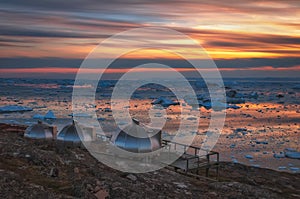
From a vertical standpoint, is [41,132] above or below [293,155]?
above

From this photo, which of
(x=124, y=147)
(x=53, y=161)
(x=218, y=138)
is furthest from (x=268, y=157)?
(x=53, y=161)

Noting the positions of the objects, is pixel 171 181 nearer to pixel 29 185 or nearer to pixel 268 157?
pixel 29 185

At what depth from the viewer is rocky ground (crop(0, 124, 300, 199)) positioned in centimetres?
1304

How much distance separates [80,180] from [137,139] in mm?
5795

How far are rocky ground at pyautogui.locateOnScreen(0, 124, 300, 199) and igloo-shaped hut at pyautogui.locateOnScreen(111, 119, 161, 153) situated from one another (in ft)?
5.51

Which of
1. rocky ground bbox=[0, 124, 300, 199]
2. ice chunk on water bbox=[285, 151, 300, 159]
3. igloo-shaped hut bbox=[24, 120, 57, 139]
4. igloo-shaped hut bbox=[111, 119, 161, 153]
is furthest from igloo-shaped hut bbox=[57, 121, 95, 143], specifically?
ice chunk on water bbox=[285, 151, 300, 159]

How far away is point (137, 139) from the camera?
19875 mm

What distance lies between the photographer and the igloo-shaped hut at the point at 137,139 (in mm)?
19734

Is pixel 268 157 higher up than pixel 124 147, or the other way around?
pixel 124 147

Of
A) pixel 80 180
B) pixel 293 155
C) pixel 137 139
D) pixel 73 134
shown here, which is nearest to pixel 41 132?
pixel 73 134

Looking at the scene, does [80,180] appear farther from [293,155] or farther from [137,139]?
[293,155]

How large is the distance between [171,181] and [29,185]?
6465 millimetres

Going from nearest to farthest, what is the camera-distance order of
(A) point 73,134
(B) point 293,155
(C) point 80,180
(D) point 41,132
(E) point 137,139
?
(C) point 80,180
(E) point 137,139
(A) point 73,134
(D) point 41,132
(B) point 293,155

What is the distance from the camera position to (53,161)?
16.2m
